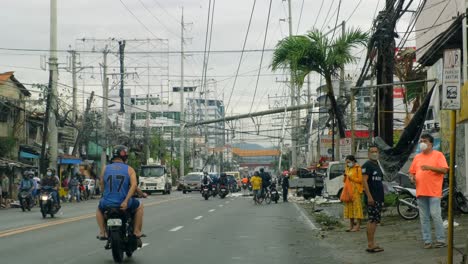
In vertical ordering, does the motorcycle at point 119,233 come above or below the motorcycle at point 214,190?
above

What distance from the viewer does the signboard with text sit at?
31.4 feet

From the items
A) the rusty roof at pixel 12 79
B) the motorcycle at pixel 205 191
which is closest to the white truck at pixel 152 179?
the rusty roof at pixel 12 79

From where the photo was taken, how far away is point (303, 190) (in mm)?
42750

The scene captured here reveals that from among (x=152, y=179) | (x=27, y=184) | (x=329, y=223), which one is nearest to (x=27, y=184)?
(x=27, y=184)

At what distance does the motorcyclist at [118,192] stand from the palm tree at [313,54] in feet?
46.7

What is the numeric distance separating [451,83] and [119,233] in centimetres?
545

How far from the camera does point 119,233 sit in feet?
35.1

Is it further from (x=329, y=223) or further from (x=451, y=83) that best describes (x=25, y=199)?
(x=451, y=83)

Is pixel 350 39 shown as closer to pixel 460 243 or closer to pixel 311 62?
pixel 311 62

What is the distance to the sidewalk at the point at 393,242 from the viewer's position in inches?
465

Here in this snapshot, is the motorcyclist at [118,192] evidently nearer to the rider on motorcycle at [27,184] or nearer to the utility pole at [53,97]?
the rider on motorcycle at [27,184]

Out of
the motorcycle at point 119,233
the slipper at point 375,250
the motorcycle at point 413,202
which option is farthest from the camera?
the motorcycle at point 413,202

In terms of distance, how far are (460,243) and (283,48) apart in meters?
13.1

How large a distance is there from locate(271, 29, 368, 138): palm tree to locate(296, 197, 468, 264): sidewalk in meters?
6.78
